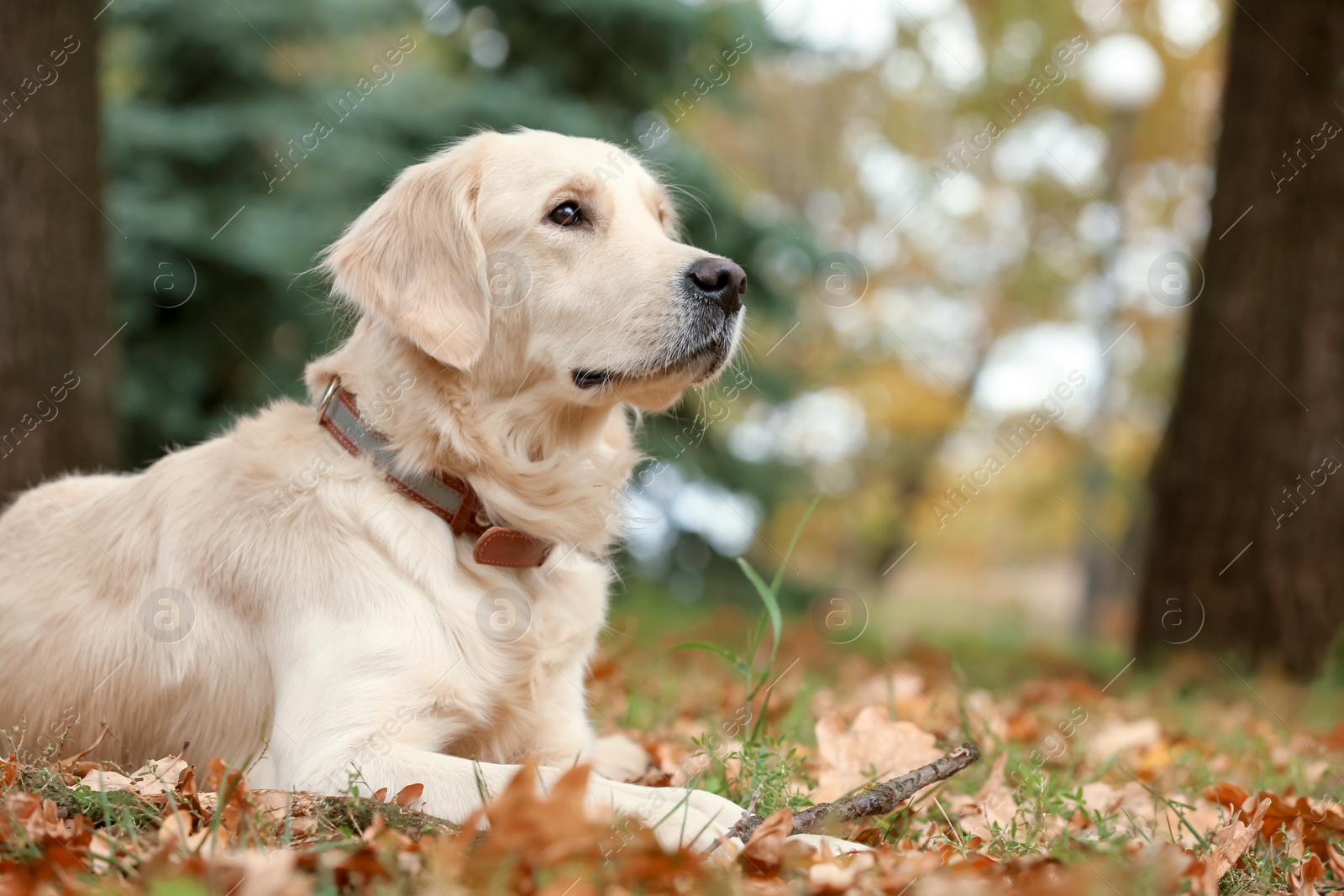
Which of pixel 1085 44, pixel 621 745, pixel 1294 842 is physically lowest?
pixel 1085 44

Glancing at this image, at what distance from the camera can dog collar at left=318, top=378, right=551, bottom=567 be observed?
2553 millimetres

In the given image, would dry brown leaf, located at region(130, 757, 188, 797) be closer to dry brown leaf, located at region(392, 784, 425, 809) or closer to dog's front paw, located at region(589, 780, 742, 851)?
dry brown leaf, located at region(392, 784, 425, 809)

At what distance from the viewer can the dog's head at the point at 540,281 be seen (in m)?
2.76

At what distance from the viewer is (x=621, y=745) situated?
279cm

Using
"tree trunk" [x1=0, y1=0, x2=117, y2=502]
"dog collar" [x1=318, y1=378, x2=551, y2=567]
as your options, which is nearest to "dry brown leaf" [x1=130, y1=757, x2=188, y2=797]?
"dog collar" [x1=318, y1=378, x2=551, y2=567]

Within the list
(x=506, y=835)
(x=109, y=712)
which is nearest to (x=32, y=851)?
(x=506, y=835)

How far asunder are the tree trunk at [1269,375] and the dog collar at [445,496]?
456 centimetres

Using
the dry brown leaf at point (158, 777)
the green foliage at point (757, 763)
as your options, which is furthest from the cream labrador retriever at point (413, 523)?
the green foliage at point (757, 763)

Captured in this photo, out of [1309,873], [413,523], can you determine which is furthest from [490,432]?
[1309,873]

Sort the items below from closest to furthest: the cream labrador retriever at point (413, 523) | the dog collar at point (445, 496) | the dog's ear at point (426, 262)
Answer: the cream labrador retriever at point (413, 523) < the dog collar at point (445, 496) < the dog's ear at point (426, 262)

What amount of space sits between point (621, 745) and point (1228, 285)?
4.73 m

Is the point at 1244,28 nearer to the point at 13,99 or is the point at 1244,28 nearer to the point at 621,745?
the point at 621,745

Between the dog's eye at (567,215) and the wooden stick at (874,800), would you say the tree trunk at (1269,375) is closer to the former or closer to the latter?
the wooden stick at (874,800)

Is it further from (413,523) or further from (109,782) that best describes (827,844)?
(109,782)
